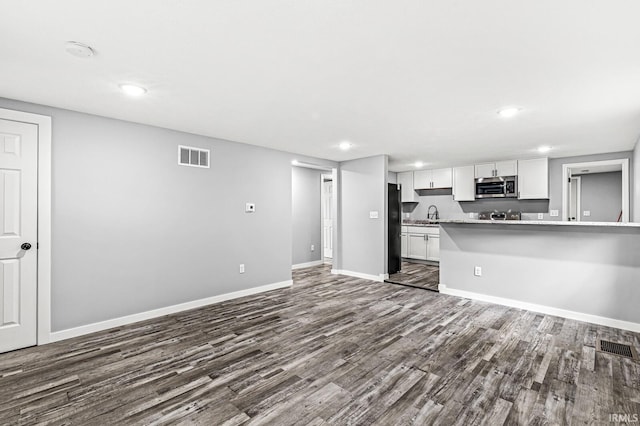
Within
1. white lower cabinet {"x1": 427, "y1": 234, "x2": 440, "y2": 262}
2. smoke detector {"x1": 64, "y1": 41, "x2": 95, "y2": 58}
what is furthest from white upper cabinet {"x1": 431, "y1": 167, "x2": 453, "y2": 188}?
smoke detector {"x1": 64, "y1": 41, "x2": 95, "y2": 58}

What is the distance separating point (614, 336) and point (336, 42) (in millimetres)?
4246

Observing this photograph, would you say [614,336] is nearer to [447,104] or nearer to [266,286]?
[447,104]

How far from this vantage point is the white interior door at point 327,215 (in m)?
8.15

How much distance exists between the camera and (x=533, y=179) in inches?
247

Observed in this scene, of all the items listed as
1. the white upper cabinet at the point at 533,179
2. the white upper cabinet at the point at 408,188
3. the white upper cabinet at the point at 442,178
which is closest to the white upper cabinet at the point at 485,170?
the white upper cabinet at the point at 533,179

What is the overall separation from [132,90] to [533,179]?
7133mm

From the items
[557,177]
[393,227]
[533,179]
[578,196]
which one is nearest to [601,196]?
[578,196]

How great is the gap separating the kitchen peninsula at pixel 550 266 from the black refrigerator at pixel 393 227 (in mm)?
1243

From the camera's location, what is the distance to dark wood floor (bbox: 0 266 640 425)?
204 cm

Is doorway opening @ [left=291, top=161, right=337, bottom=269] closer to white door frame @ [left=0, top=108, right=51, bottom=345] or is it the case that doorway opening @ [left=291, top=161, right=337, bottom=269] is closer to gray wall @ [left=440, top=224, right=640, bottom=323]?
gray wall @ [left=440, top=224, right=640, bottom=323]

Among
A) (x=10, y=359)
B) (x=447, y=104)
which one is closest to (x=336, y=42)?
(x=447, y=104)

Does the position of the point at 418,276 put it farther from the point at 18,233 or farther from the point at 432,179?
the point at 18,233

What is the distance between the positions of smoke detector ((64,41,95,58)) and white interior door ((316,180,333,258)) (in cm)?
615

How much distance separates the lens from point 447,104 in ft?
10.4
